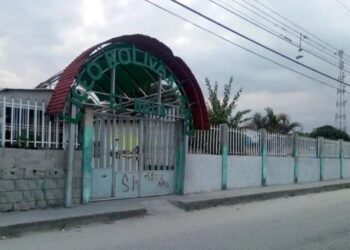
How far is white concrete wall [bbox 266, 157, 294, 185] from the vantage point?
2000 cm

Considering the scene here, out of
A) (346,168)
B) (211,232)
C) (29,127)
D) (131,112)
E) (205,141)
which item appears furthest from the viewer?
(346,168)

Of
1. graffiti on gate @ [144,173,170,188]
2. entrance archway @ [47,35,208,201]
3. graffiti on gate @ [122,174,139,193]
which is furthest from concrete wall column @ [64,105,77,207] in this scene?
graffiti on gate @ [144,173,170,188]

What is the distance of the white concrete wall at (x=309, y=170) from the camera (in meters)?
22.8

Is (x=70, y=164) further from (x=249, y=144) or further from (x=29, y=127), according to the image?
(x=249, y=144)

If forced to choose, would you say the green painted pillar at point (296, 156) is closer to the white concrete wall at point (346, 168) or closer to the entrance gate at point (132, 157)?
the white concrete wall at point (346, 168)

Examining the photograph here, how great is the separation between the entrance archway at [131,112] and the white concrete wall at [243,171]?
9.81 feet

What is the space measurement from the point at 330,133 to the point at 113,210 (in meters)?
42.9

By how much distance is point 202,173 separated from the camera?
15930mm

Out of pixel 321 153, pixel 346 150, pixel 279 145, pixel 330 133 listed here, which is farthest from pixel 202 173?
pixel 330 133

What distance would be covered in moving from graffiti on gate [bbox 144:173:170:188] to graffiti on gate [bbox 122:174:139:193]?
0.39 m

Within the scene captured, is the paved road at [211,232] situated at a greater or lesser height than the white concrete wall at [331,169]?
lesser

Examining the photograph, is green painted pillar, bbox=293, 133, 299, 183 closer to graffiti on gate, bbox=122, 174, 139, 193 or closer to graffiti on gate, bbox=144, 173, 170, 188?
graffiti on gate, bbox=144, 173, 170, 188

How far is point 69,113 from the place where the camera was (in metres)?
11.6

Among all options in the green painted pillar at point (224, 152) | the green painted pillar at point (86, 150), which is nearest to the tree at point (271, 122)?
the green painted pillar at point (224, 152)
